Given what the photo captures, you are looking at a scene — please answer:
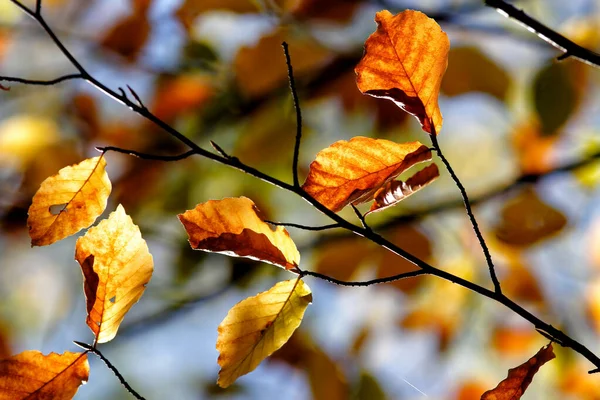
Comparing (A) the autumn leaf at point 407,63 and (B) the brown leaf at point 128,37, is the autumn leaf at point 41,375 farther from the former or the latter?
(B) the brown leaf at point 128,37

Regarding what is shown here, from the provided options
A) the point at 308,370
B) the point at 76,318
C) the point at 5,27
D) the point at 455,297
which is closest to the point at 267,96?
the point at 308,370

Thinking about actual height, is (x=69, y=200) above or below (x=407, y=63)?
below

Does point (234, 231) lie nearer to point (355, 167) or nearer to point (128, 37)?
point (355, 167)

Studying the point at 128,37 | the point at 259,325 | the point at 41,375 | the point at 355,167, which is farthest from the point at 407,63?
the point at 128,37

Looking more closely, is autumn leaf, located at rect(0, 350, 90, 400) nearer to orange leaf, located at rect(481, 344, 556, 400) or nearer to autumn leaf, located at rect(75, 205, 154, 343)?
autumn leaf, located at rect(75, 205, 154, 343)

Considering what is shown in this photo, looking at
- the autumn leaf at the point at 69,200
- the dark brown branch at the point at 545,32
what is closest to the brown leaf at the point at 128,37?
the autumn leaf at the point at 69,200

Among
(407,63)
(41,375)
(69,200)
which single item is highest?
(407,63)

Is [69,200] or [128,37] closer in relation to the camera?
[69,200]
